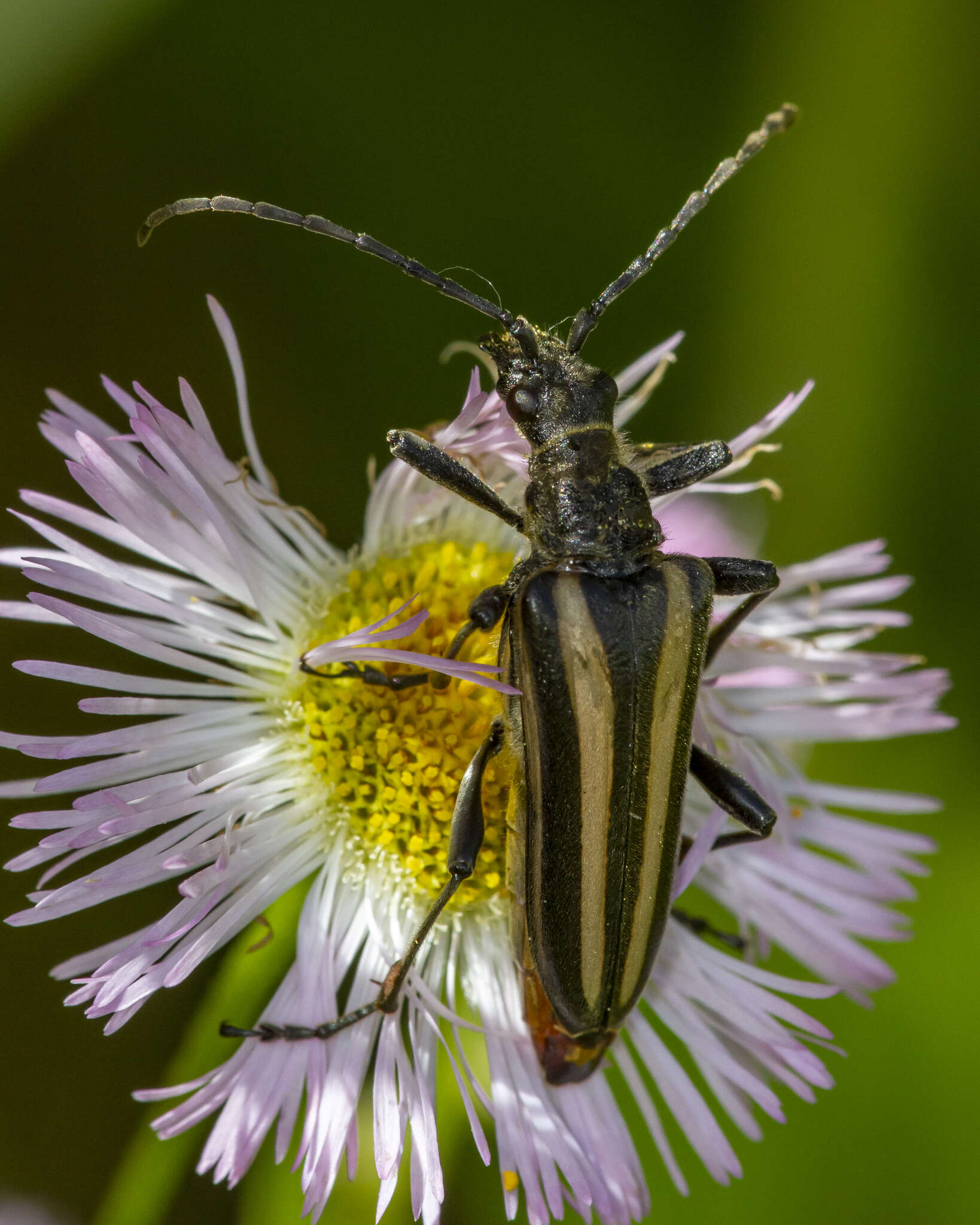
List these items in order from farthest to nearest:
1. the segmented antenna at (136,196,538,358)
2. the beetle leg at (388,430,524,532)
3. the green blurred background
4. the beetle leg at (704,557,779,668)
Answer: the green blurred background
the beetle leg at (704,557,779,668)
the beetle leg at (388,430,524,532)
the segmented antenna at (136,196,538,358)

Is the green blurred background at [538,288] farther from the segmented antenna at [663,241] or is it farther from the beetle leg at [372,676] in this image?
the segmented antenna at [663,241]

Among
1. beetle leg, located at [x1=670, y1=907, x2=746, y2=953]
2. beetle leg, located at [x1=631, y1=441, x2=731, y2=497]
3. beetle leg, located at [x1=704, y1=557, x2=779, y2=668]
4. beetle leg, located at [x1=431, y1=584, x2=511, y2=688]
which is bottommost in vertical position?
beetle leg, located at [x1=670, y1=907, x2=746, y2=953]

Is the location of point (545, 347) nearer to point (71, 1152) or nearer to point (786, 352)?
point (786, 352)

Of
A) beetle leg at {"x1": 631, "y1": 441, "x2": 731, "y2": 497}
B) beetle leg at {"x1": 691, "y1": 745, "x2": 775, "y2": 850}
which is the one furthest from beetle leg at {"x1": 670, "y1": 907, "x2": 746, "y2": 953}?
beetle leg at {"x1": 631, "y1": 441, "x2": 731, "y2": 497}

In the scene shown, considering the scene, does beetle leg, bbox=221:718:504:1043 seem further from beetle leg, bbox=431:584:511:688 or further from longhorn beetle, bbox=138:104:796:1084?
beetle leg, bbox=431:584:511:688

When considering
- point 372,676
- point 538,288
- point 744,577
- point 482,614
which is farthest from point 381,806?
point 538,288

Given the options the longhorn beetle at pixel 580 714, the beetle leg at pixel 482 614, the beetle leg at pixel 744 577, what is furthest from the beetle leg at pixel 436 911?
the beetle leg at pixel 744 577

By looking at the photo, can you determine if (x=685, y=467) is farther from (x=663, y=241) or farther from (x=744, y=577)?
(x=663, y=241)
